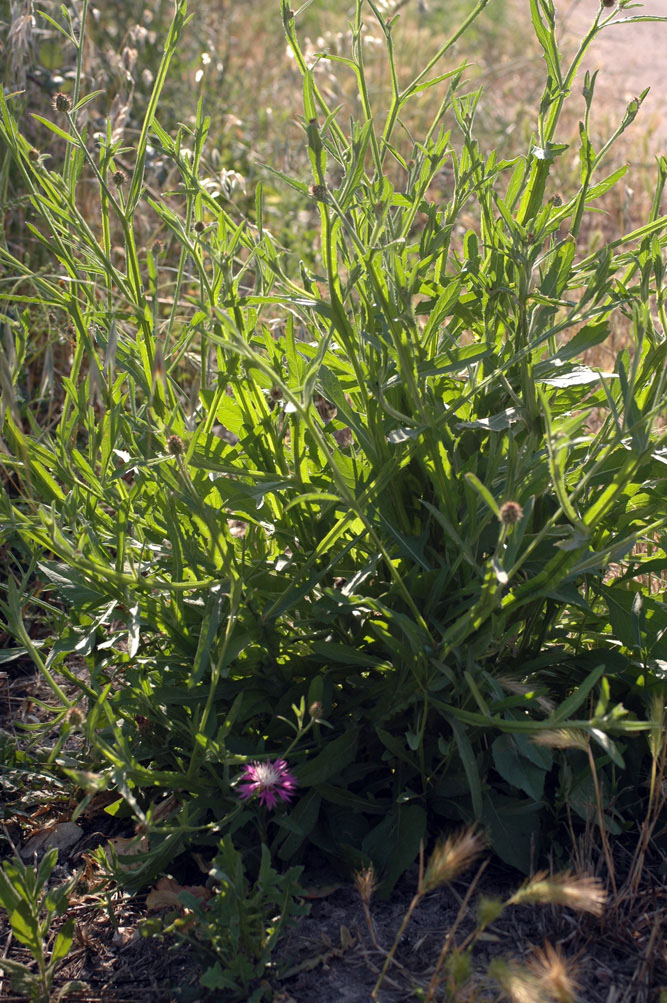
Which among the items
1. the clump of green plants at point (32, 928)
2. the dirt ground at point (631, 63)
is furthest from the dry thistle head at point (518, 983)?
the dirt ground at point (631, 63)

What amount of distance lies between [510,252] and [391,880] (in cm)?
93

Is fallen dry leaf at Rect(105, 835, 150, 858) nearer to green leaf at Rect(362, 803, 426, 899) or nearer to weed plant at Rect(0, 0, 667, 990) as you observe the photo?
weed plant at Rect(0, 0, 667, 990)

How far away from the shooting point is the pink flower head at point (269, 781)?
1.34 metres

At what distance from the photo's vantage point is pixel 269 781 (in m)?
1.34

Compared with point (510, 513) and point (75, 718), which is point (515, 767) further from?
point (75, 718)

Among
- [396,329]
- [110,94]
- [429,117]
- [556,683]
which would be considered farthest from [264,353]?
[429,117]

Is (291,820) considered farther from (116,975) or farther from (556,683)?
(556,683)

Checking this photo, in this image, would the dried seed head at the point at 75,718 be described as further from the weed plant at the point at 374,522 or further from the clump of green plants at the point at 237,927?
the clump of green plants at the point at 237,927

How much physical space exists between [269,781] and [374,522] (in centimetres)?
42

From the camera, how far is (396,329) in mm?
1269

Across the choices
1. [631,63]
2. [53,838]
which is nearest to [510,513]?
[53,838]

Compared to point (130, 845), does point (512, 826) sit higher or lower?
higher

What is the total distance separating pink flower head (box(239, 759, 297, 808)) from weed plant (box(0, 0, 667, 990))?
0.08 feet

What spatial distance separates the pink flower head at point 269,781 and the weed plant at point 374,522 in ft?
0.08
